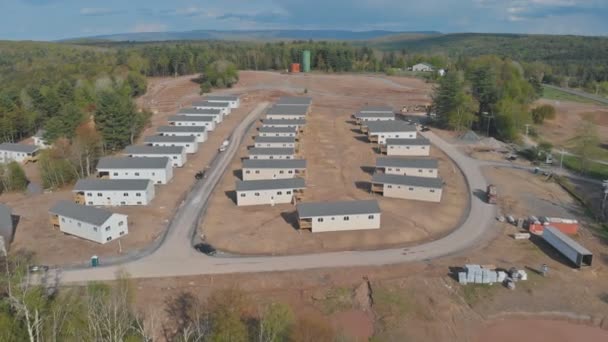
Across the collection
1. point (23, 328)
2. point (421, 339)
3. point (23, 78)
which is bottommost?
point (421, 339)

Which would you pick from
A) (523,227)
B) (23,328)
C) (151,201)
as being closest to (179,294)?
(23,328)

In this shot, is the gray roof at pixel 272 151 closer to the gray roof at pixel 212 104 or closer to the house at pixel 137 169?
the house at pixel 137 169

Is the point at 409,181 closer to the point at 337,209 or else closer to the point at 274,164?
the point at 337,209

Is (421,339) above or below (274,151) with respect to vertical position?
below

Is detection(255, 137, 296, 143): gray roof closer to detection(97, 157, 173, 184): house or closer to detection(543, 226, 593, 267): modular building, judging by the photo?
detection(97, 157, 173, 184): house

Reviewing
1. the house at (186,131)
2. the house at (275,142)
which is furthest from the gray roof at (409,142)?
the house at (186,131)

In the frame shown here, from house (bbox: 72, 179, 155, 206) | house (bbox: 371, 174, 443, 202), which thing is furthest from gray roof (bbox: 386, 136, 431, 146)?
house (bbox: 72, 179, 155, 206)

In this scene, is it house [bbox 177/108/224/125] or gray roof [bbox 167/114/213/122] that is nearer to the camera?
gray roof [bbox 167/114/213/122]

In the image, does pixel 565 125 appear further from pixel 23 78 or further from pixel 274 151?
pixel 23 78
